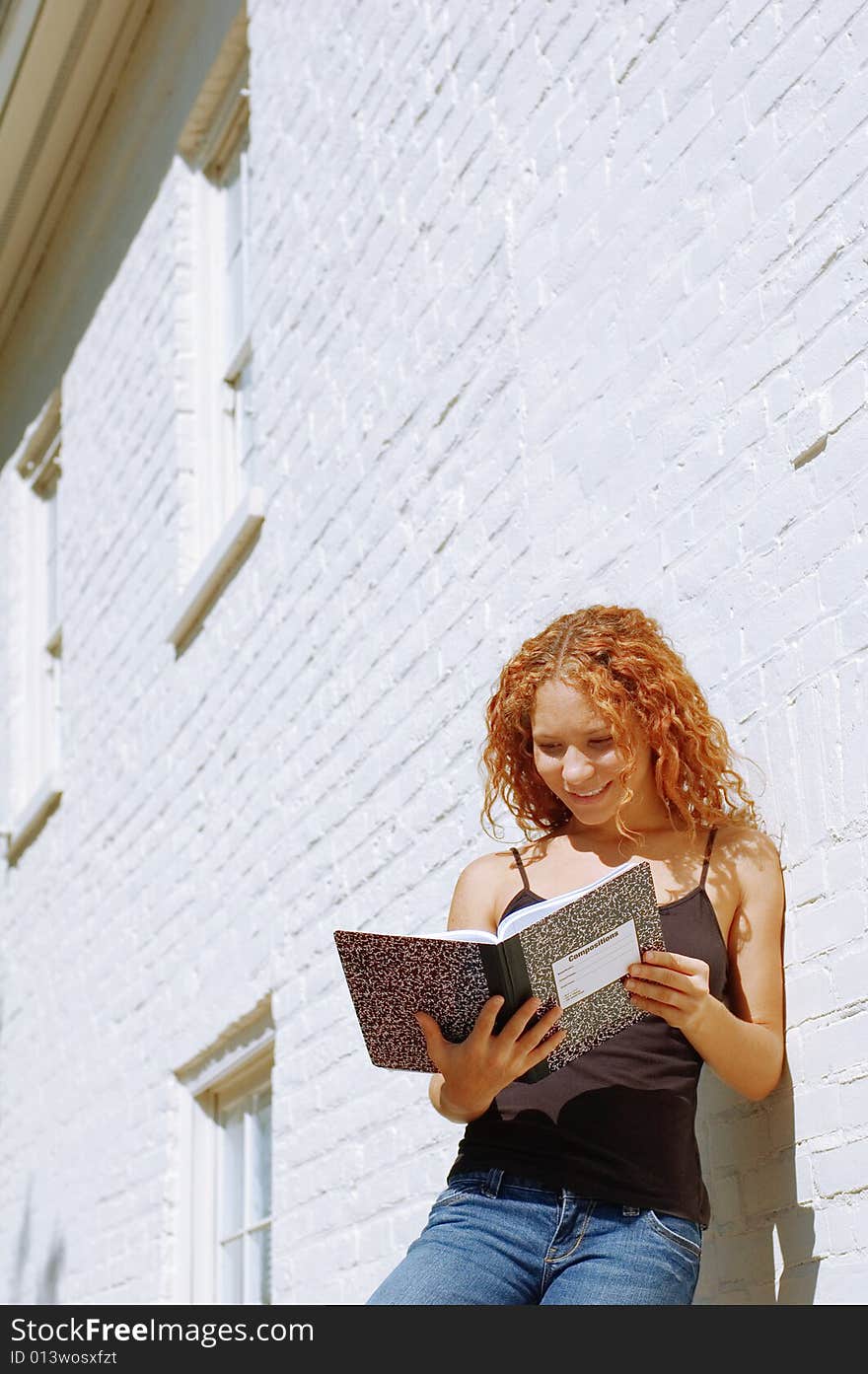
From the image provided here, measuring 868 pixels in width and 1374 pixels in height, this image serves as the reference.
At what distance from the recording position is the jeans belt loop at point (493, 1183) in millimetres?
2723

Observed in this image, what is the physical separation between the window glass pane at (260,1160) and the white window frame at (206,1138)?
0.08 metres

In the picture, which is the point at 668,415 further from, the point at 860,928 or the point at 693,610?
the point at 860,928

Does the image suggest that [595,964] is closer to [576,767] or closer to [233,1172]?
[576,767]

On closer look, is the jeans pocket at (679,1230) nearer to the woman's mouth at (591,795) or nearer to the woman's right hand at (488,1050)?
the woman's right hand at (488,1050)

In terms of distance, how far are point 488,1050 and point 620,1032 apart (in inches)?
12.0

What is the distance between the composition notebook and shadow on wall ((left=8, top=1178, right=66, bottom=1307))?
5.03 metres

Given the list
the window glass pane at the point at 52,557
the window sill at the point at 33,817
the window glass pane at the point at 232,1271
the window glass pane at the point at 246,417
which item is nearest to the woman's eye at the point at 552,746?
the window glass pane at the point at 232,1271

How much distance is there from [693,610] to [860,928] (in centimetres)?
82

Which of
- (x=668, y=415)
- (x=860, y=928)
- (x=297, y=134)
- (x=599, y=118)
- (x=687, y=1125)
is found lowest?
(x=687, y=1125)

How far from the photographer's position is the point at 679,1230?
8.91 ft

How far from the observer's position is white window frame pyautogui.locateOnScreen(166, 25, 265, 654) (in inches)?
266

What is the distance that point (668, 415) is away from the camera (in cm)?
360
